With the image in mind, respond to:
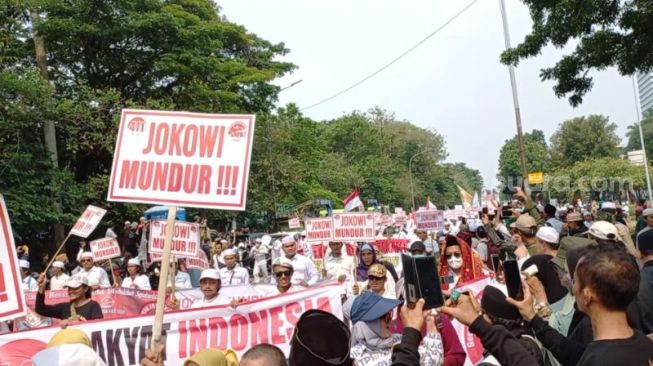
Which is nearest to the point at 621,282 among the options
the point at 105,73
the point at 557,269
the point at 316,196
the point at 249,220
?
the point at 557,269

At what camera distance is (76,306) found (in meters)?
5.94

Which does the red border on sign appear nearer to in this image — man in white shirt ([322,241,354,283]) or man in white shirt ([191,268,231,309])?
man in white shirt ([191,268,231,309])

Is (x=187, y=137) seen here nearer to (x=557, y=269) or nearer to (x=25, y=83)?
(x=557, y=269)

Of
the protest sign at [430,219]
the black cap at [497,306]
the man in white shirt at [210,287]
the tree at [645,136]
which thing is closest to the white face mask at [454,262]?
the man in white shirt at [210,287]

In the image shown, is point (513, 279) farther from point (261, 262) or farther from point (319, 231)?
point (261, 262)

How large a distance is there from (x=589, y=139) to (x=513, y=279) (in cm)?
6847

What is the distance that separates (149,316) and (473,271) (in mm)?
3910

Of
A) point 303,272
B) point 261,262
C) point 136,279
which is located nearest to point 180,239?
point 136,279

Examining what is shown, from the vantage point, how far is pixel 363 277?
8.23 metres

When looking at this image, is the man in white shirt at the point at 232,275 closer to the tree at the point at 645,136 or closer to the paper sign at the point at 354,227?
the paper sign at the point at 354,227

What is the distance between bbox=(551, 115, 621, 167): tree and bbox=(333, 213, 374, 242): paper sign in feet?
198

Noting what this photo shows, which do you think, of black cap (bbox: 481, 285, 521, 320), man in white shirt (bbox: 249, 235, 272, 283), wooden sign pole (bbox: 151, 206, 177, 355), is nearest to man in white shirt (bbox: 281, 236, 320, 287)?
man in white shirt (bbox: 249, 235, 272, 283)

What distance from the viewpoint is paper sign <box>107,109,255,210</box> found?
4.09 m

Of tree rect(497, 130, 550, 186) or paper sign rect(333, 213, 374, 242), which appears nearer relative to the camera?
paper sign rect(333, 213, 374, 242)
